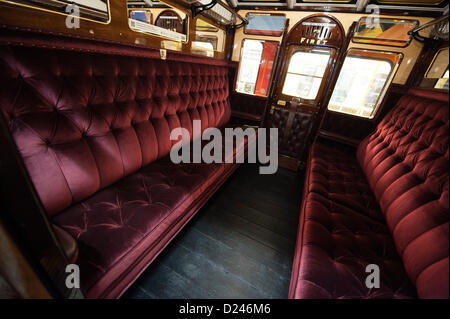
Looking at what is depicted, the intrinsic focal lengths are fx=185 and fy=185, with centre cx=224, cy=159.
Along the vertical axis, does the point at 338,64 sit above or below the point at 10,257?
above

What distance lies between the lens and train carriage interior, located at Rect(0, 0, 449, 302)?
911 mm

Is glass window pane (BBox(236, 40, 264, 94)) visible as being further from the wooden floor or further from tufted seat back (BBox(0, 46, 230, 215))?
the wooden floor

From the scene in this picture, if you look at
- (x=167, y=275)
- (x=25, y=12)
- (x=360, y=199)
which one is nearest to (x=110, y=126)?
(x=25, y=12)

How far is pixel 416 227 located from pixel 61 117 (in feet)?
7.19

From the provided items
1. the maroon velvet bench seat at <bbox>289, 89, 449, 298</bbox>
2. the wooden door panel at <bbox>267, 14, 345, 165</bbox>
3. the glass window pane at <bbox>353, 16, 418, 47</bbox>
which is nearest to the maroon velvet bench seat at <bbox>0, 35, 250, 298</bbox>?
the maroon velvet bench seat at <bbox>289, 89, 449, 298</bbox>

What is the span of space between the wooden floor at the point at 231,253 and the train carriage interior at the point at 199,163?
13 millimetres

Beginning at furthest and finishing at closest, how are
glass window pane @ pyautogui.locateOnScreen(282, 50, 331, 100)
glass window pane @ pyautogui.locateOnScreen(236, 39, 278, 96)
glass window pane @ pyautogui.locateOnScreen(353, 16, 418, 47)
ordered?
glass window pane @ pyautogui.locateOnScreen(236, 39, 278, 96), glass window pane @ pyautogui.locateOnScreen(282, 50, 331, 100), glass window pane @ pyautogui.locateOnScreen(353, 16, 418, 47)

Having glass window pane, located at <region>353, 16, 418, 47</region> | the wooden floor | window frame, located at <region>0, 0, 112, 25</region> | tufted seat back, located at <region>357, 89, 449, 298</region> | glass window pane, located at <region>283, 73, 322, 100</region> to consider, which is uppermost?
glass window pane, located at <region>353, 16, 418, 47</region>

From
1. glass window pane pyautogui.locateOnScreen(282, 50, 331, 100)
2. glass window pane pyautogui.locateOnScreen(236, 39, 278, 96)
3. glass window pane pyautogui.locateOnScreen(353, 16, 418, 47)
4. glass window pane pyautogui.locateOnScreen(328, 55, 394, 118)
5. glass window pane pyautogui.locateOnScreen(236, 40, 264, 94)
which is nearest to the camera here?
glass window pane pyautogui.locateOnScreen(353, 16, 418, 47)

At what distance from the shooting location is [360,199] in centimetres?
171

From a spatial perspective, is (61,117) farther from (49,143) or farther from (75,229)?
(75,229)

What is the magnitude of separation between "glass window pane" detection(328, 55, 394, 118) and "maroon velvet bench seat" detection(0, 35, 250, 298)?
2592mm

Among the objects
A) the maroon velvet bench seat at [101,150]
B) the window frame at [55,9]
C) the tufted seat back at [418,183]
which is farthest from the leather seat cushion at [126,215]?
the tufted seat back at [418,183]

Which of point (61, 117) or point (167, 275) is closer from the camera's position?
point (61, 117)
